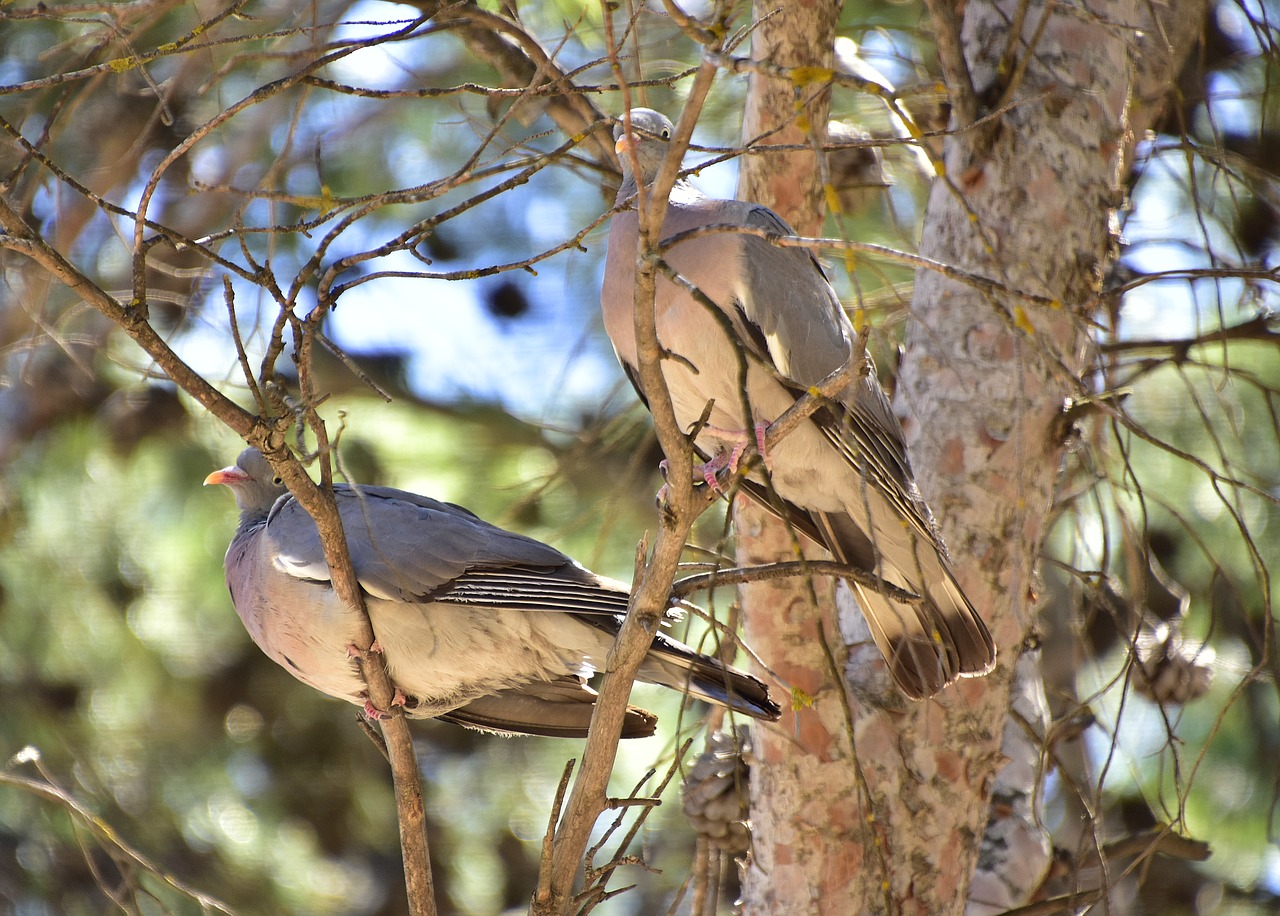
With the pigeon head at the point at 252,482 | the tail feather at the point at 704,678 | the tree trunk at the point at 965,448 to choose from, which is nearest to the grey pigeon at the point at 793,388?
the tree trunk at the point at 965,448

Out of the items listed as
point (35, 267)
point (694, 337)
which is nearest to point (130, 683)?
point (35, 267)

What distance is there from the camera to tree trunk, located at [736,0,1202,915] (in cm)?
242

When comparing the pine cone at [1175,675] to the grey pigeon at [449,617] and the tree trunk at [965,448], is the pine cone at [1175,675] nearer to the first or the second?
the tree trunk at [965,448]

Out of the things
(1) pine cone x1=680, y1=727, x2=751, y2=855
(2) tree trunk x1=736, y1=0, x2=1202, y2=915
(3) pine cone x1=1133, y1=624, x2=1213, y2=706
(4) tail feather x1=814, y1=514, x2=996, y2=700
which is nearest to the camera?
(4) tail feather x1=814, y1=514, x2=996, y2=700

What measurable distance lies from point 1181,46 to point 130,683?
13.1 ft

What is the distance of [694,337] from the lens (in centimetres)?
232

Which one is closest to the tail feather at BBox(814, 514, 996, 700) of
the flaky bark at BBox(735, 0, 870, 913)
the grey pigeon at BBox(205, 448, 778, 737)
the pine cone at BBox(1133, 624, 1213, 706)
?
the flaky bark at BBox(735, 0, 870, 913)

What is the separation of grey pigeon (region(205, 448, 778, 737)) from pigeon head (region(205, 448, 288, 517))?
428mm

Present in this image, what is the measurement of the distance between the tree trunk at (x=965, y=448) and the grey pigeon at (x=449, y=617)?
15.5 inches

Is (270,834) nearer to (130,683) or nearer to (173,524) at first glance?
(130,683)

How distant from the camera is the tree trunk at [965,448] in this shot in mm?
2424

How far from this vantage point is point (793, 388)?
2.38m

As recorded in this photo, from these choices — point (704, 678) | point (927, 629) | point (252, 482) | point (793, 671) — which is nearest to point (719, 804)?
point (793, 671)

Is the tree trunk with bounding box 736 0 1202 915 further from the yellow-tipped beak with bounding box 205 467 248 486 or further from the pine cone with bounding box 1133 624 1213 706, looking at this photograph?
the yellow-tipped beak with bounding box 205 467 248 486
